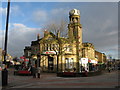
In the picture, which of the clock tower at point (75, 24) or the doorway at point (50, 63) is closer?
the doorway at point (50, 63)

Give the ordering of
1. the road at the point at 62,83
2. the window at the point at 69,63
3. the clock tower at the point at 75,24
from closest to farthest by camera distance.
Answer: the road at the point at 62,83
the window at the point at 69,63
the clock tower at the point at 75,24

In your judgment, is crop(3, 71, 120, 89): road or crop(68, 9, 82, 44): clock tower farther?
crop(68, 9, 82, 44): clock tower

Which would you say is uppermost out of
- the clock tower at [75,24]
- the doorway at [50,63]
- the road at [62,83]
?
the clock tower at [75,24]

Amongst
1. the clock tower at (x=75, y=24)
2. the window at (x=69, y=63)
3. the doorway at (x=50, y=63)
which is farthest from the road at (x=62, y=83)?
the clock tower at (x=75, y=24)

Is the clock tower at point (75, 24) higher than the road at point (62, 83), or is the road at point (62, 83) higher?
the clock tower at point (75, 24)

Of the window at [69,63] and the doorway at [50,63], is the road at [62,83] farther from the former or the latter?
the window at [69,63]

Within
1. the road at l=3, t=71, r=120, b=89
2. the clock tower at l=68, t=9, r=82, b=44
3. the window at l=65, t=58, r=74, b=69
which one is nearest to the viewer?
the road at l=3, t=71, r=120, b=89

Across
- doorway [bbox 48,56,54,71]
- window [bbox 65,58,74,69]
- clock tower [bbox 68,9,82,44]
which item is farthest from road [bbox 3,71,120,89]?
clock tower [bbox 68,9,82,44]

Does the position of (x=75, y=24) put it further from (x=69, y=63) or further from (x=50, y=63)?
(x=50, y=63)

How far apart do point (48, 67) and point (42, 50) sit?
15.5 feet

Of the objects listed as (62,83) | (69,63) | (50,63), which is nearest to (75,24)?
(69,63)

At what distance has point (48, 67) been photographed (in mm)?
45750

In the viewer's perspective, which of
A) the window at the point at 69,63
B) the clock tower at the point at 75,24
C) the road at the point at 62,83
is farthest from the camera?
the clock tower at the point at 75,24

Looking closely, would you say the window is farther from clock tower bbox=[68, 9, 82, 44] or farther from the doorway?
clock tower bbox=[68, 9, 82, 44]
